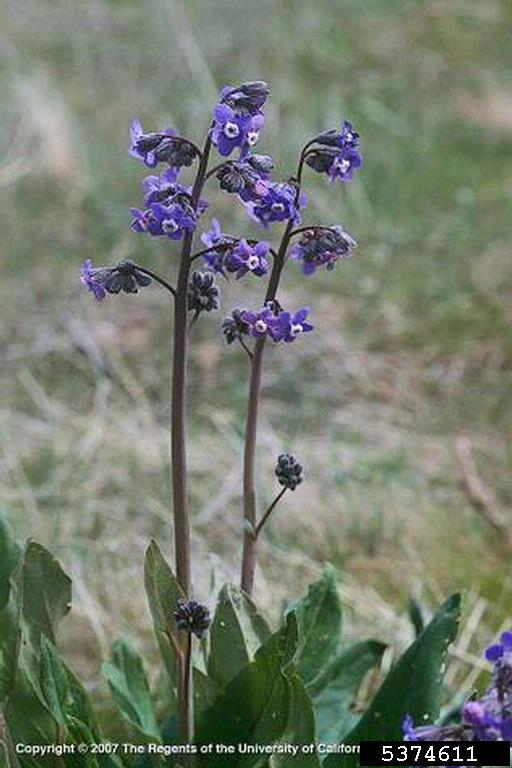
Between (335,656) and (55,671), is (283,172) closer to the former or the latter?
(335,656)

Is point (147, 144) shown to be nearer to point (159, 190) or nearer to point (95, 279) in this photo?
point (159, 190)

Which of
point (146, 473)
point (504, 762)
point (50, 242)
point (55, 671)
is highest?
point (50, 242)

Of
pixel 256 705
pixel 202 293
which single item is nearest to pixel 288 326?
pixel 202 293

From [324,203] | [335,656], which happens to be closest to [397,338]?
[324,203]

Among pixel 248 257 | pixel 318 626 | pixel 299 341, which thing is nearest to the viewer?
pixel 248 257

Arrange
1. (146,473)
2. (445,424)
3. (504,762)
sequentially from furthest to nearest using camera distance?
(445,424) < (146,473) < (504,762)

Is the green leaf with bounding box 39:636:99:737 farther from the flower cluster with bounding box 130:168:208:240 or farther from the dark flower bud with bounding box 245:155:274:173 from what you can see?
the dark flower bud with bounding box 245:155:274:173

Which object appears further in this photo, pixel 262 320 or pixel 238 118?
pixel 262 320
